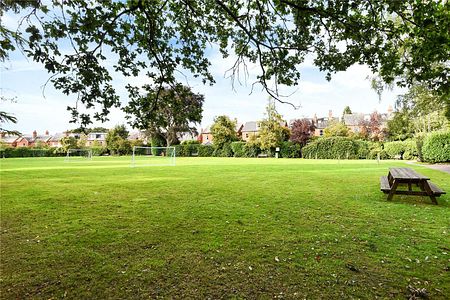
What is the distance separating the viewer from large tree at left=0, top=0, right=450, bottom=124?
176 inches

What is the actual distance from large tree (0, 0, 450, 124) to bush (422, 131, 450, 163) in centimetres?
2106

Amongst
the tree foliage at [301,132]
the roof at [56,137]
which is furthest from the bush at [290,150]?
the roof at [56,137]

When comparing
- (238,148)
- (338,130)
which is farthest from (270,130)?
(338,130)

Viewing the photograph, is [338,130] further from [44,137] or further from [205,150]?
[44,137]

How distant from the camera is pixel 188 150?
171 feet

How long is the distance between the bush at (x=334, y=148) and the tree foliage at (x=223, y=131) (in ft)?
43.0

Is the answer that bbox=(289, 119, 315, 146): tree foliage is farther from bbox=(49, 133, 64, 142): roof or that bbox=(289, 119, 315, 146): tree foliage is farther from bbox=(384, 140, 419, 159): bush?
bbox=(49, 133, 64, 142): roof

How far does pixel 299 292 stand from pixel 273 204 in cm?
444

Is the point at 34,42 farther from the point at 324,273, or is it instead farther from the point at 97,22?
the point at 324,273

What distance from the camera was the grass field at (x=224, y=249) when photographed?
9.95ft

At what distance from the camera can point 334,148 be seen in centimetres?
3838

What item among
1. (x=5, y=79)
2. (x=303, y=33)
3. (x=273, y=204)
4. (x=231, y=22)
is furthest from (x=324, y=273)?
(x=5, y=79)

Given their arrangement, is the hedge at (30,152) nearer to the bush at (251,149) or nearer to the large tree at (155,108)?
the bush at (251,149)

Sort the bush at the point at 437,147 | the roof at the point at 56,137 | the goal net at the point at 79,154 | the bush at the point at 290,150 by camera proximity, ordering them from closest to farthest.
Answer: the bush at the point at 437,147, the goal net at the point at 79,154, the bush at the point at 290,150, the roof at the point at 56,137
